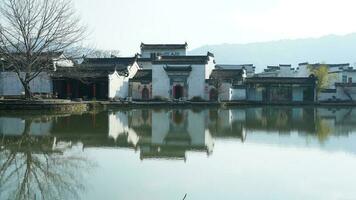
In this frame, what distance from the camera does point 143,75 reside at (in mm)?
49812

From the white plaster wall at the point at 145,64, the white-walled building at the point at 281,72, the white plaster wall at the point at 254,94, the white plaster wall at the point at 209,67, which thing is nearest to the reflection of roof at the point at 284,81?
the white plaster wall at the point at 254,94

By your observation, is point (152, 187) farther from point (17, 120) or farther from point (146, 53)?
point (146, 53)

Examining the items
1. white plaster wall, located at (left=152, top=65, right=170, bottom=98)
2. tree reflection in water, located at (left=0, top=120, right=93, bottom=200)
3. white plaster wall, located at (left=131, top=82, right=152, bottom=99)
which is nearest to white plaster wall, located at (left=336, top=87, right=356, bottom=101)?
white plaster wall, located at (left=152, top=65, right=170, bottom=98)

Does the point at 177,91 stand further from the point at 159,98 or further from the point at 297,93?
the point at 297,93

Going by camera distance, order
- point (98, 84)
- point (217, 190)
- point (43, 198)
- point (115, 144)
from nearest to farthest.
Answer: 1. point (43, 198)
2. point (217, 190)
3. point (115, 144)
4. point (98, 84)

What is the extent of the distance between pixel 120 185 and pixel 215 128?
42.0 feet

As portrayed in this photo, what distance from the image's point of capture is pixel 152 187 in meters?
9.94

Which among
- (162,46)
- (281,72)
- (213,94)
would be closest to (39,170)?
(213,94)

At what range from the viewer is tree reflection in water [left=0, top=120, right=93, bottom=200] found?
31.2 feet

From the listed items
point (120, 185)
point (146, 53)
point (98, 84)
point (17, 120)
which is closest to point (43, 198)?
point (120, 185)

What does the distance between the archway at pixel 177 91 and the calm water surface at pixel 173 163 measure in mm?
26376

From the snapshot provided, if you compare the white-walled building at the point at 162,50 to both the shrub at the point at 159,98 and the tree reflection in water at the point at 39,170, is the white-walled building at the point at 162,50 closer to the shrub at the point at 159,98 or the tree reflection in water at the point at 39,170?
the shrub at the point at 159,98

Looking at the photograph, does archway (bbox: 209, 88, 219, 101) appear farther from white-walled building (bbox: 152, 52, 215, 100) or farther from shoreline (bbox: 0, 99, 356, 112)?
shoreline (bbox: 0, 99, 356, 112)

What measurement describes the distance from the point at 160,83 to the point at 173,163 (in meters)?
35.3
